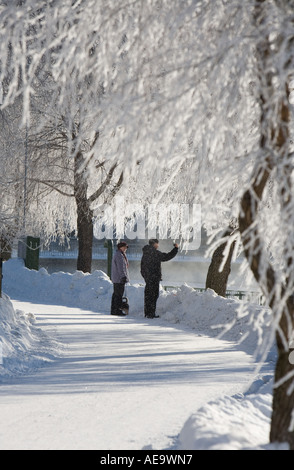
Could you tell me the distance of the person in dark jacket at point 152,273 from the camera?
54.1 ft

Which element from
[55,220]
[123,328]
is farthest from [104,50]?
[55,220]

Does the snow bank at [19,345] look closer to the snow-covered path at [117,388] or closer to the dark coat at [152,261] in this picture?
the snow-covered path at [117,388]

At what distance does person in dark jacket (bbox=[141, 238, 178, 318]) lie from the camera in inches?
650

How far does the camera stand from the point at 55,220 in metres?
25.6

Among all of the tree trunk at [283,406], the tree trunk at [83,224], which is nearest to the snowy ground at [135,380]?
the tree trunk at [283,406]

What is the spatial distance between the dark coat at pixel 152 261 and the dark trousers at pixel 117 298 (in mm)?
742

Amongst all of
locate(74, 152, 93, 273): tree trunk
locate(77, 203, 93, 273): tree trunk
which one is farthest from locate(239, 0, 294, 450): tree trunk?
locate(77, 203, 93, 273): tree trunk

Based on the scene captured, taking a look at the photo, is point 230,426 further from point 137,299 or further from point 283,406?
point 137,299

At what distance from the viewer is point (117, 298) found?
682 inches

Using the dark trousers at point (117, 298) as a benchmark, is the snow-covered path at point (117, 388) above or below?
below

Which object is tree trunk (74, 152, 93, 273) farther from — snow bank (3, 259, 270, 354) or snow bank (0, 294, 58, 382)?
snow bank (0, 294, 58, 382)

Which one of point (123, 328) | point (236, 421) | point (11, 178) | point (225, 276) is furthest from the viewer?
point (11, 178)
